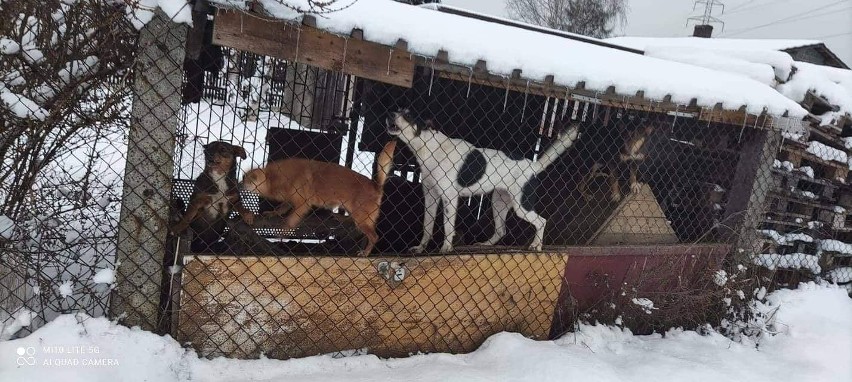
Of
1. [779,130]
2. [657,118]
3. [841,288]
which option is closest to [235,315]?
[657,118]

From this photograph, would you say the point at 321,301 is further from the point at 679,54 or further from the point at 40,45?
the point at 679,54

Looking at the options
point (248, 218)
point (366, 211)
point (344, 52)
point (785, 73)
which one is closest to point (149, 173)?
point (248, 218)

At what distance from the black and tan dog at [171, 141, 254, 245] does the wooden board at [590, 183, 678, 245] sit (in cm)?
286

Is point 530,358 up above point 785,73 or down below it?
below

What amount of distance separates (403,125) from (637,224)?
225 cm

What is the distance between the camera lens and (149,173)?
9.68ft

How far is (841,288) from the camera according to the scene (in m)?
5.75

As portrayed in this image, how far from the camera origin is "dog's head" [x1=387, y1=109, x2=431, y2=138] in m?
4.08

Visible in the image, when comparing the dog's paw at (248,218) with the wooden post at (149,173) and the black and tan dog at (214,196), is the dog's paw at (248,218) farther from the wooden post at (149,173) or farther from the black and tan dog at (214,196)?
the wooden post at (149,173)

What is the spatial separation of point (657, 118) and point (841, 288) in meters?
2.79

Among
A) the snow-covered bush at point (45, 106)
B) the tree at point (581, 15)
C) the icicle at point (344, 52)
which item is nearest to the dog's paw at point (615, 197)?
the icicle at point (344, 52)

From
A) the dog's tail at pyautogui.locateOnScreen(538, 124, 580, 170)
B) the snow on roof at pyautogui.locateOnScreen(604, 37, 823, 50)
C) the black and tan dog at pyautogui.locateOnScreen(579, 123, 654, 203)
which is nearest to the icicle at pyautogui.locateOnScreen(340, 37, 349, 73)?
the dog's tail at pyautogui.locateOnScreen(538, 124, 580, 170)

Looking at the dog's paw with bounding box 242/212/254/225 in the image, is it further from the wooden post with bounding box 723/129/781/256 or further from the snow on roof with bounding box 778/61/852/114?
the snow on roof with bounding box 778/61/852/114

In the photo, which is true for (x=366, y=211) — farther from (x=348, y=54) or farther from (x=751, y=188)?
(x=751, y=188)
